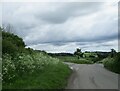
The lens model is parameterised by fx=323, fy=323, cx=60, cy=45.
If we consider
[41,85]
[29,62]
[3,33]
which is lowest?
[41,85]

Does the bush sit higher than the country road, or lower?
higher

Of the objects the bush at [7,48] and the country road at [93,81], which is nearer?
the bush at [7,48]

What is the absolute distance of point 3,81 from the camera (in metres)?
15.8

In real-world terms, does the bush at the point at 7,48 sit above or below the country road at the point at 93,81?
above

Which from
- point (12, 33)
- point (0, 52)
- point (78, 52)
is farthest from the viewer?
point (78, 52)

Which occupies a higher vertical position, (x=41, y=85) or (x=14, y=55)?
(x=14, y=55)

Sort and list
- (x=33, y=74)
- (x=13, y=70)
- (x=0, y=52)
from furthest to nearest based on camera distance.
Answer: (x=33, y=74), (x=0, y=52), (x=13, y=70)

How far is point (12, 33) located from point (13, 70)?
10374 millimetres

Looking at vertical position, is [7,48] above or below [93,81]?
above

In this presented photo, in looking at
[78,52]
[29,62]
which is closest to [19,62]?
[29,62]

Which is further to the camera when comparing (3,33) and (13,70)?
(3,33)

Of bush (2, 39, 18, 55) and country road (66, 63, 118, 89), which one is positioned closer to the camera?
bush (2, 39, 18, 55)

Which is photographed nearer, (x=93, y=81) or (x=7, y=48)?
(x=7, y=48)

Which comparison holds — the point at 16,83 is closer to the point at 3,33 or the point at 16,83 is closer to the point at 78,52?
the point at 3,33
